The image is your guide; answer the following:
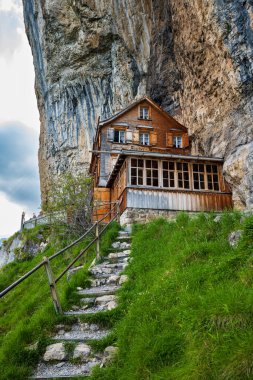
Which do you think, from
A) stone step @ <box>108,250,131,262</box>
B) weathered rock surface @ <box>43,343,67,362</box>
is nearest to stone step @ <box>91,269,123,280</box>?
stone step @ <box>108,250,131,262</box>

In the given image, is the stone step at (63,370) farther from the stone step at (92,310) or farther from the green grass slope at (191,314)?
the stone step at (92,310)

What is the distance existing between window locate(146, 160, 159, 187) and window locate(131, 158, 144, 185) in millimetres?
317

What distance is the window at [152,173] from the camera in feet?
55.5

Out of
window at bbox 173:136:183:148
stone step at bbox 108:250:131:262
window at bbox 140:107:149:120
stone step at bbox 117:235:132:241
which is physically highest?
window at bbox 140:107:149:120

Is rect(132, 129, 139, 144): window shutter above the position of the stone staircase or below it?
above

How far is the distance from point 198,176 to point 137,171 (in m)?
3.32

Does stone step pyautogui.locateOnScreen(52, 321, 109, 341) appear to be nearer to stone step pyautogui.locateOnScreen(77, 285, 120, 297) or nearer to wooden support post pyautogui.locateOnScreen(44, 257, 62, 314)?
wooden support post pyautogui.locateOnScreen(44, 257, 62, 314)

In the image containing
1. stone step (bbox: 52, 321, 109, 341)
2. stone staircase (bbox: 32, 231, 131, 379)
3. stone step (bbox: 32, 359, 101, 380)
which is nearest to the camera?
stone step (bbox: 32, 359, 101, 380)

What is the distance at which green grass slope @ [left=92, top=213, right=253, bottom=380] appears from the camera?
3.96m

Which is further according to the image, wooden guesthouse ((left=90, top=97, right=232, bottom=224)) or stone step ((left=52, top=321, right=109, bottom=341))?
wooden guesthouse ((left=90, top=97, right=232, bottom=224))

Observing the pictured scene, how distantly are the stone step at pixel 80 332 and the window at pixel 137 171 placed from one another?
10.7 metres

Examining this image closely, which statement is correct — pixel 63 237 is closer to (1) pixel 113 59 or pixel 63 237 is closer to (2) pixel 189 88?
(2) pixel 189 88

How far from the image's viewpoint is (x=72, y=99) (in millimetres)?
36312

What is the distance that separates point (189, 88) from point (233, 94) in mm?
5859
